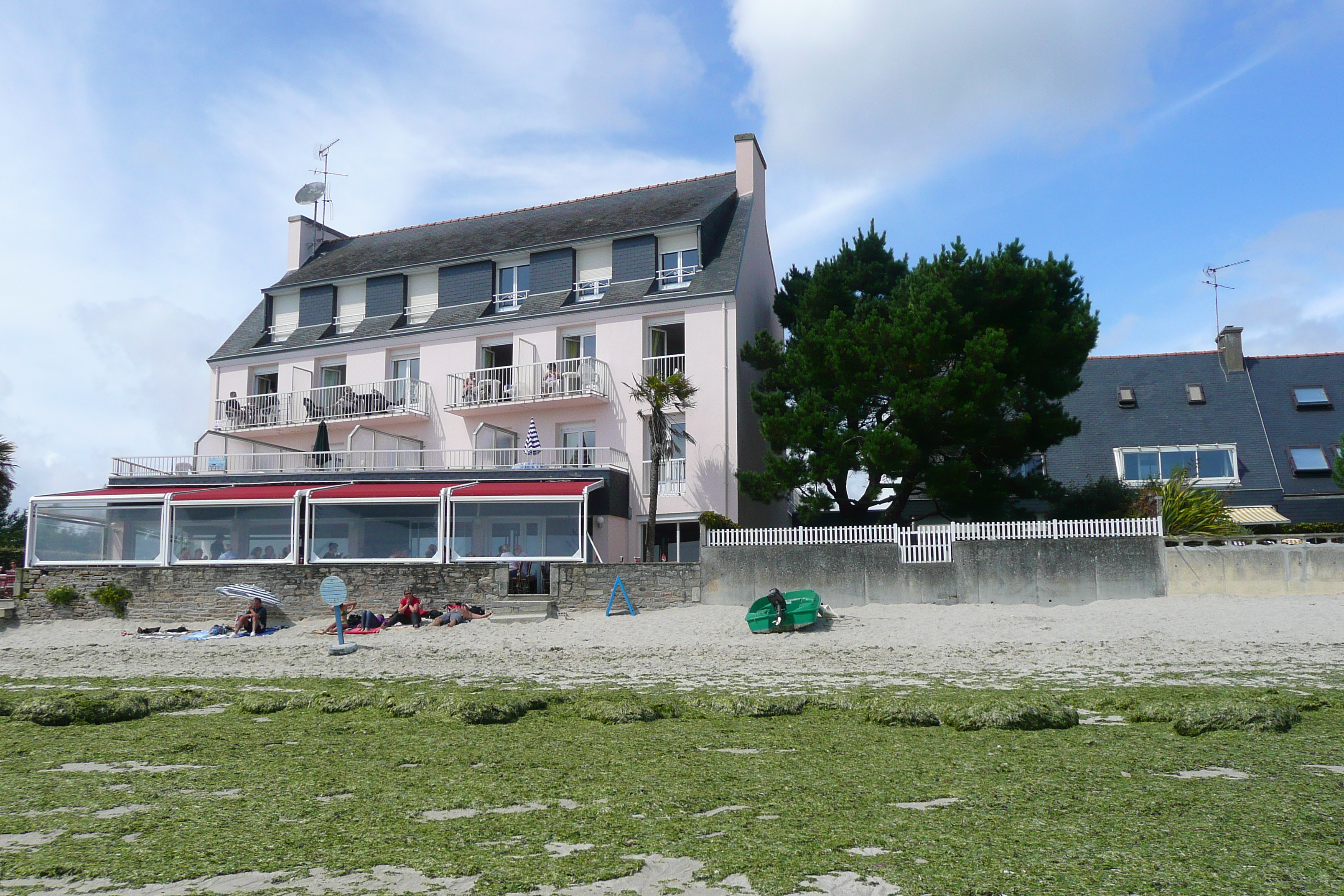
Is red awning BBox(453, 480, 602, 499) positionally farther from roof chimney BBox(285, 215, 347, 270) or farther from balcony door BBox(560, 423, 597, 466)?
roof chimney BBox(285, 215, 347, 270)

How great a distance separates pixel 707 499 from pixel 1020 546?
8.93 metres

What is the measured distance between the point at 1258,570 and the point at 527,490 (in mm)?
16002

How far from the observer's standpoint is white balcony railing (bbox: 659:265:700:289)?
2822 cm

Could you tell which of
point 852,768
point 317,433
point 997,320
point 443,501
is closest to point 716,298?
point 997,320

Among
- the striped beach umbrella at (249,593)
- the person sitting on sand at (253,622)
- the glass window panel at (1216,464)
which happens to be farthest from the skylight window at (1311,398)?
the person sitting on sand at (253,622)

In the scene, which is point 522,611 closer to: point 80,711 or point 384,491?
point 384,491

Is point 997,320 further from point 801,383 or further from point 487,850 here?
point 487,850

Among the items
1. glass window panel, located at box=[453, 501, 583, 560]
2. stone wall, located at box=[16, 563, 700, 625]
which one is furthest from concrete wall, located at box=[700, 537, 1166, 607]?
glass window panel, located at box=[453, 501, 583, 560]

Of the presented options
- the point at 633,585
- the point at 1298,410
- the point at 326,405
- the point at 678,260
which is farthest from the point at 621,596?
the point at 1298,410

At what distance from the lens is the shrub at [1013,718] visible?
8.68 metres

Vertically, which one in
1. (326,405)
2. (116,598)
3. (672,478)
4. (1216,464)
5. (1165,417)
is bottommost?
(116,598)

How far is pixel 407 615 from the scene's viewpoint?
70.6 feet

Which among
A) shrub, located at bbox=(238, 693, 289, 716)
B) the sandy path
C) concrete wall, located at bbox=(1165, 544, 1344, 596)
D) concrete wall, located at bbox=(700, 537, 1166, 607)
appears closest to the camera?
shrub, located at bbox=(238, 693, 289, 716)

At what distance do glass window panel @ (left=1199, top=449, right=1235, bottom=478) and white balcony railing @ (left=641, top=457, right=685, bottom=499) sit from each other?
16175 millimetres
